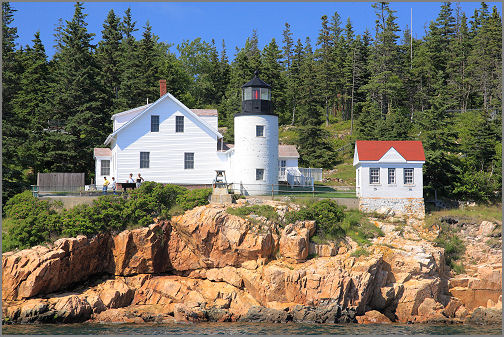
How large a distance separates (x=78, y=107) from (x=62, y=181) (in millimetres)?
9254

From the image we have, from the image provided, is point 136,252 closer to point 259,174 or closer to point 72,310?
point 72,310

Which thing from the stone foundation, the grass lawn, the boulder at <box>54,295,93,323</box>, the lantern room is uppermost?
the lantern room

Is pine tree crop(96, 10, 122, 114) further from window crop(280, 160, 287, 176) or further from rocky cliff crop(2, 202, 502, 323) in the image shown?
rocky cliff crop(2, 202, 502, 323)

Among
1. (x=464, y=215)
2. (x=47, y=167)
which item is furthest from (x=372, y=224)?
(x=47, y=167)

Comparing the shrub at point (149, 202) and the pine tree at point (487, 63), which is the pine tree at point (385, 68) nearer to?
the pine tree at point (487, 63)

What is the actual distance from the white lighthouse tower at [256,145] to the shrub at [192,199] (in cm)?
351

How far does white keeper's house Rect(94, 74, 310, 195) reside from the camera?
35.7 meters

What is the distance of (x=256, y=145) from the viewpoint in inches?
1403

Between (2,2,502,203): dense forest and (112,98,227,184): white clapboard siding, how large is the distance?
6165mm

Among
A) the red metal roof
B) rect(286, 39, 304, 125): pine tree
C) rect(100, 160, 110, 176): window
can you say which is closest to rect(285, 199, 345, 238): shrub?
the red metal roof

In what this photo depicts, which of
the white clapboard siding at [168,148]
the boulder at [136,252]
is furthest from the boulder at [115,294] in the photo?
the white clapboard siding at [168,148]

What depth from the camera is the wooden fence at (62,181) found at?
34562mm

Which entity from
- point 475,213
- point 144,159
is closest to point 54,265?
point 144,159

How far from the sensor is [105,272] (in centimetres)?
3025
